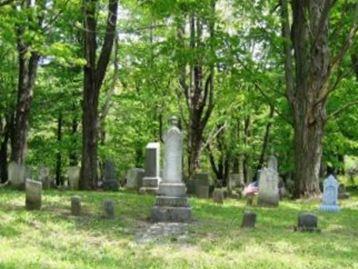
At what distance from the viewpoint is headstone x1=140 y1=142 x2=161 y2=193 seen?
20.7m

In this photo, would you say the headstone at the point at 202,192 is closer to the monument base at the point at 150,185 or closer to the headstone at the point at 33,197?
the monument base at the point at 150,185

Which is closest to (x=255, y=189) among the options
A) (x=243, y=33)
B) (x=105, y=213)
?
(x=243, y=33)

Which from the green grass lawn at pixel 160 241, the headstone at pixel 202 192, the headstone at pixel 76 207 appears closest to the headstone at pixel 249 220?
the green grass lawn at pixel 160 241

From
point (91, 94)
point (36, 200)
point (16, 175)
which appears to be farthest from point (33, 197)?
point (91, 94)

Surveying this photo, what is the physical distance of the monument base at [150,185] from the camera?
2056cm

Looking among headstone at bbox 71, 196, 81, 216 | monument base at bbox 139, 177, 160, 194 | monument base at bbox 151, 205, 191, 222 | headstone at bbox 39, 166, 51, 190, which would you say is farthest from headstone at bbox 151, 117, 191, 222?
headstone at bbox 39, 166, 51, 190

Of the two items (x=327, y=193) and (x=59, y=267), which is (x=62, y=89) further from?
(x=59, y=267)

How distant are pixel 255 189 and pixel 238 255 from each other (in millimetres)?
10444

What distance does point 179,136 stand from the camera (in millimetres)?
14047

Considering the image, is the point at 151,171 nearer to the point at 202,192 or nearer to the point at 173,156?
the point at 202,192

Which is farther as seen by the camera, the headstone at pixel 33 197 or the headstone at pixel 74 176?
the headstone at pixel 74 176

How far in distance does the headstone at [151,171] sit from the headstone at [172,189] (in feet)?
21.5

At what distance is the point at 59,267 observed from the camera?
797 cm

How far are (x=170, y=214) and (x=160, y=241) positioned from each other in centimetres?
263
